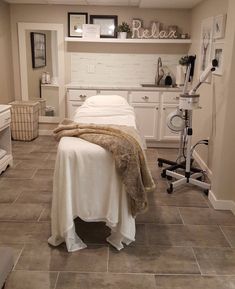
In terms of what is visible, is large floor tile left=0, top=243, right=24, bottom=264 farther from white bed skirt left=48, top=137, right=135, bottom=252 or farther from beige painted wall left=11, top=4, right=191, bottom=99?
beige painted wall left=11, top=4, right=191, bottom=99

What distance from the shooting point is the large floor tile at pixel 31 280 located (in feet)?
6.21

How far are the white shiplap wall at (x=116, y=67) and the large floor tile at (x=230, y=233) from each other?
10.2 feet

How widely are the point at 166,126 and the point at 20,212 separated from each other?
2.73 m

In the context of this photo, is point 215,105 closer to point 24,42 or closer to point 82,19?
point 82,19

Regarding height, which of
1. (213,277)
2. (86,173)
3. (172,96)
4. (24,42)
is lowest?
(213,277)

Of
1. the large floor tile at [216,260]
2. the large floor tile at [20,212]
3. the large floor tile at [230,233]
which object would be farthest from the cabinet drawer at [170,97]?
the large floor tile at [216,260]

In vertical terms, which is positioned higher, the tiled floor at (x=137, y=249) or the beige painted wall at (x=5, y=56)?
the beige painted wall at (x=5, y=56)

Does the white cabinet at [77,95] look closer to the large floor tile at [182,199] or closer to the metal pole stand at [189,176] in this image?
the metal pole stand at [189,176]

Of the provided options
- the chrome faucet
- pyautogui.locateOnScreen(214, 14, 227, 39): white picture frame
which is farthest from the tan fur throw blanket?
the chrome faucet

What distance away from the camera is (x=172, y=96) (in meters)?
4.68

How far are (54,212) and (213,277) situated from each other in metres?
1.15

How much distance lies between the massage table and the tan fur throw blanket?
0.05m

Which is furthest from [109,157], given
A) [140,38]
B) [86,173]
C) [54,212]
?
[140,38]

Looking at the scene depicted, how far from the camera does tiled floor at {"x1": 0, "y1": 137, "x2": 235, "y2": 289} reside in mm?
1962
